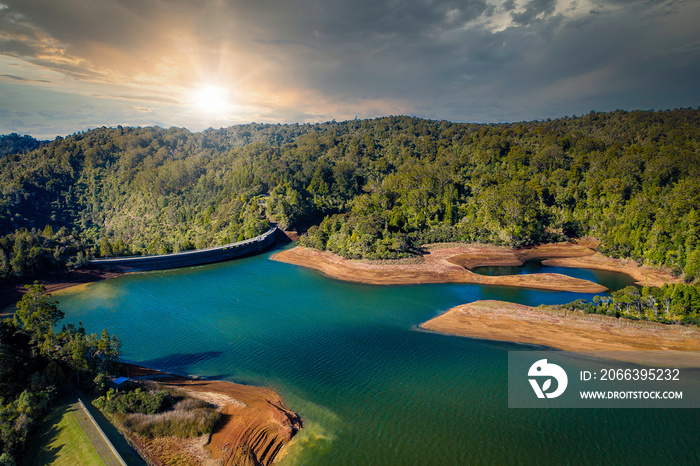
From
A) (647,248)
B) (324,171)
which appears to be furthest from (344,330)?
(324,171)

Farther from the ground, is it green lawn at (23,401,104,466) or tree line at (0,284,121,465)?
tree line at (0,284,121,465)

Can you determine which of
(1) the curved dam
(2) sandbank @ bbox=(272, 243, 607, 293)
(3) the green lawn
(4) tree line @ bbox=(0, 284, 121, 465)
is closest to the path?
(3) the green lawn

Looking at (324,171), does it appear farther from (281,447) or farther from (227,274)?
(281,447)

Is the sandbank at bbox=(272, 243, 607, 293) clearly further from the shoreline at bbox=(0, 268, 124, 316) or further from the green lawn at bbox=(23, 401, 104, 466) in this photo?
the green lawn at bbox=(23, 401, 104, 466)

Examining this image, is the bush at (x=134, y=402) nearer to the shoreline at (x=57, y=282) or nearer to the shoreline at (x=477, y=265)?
the shoreline at (x=477, y=265)

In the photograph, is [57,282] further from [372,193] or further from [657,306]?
[657,306]

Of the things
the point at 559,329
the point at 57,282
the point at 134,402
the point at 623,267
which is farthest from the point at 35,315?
the point at 623,267
